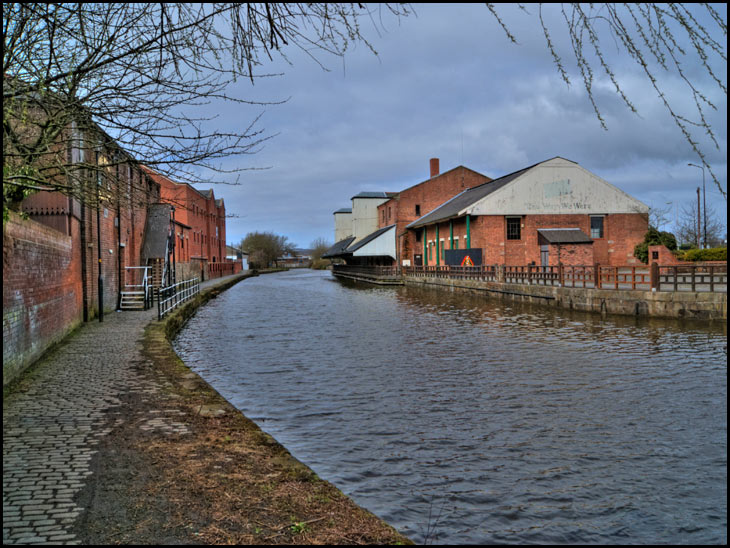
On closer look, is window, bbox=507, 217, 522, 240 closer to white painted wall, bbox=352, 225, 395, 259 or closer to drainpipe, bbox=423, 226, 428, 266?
drainpipe, bbox=423, 226, 428, 266

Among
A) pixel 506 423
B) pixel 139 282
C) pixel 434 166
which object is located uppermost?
pixel 434 166

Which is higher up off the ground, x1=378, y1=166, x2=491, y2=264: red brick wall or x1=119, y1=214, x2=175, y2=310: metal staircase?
x1=378, y1=166, x2=491, y2=264: red brick wall

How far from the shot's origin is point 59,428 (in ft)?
19.4

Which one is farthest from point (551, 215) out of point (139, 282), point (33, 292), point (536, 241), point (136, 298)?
point (33, 292)

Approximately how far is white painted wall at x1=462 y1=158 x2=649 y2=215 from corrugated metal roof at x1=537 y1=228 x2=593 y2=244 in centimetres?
162

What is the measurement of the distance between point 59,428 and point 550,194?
35.3 metres

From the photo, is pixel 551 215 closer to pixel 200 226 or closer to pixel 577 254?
pixel 577 254

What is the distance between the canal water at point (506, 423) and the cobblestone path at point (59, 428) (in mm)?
1750

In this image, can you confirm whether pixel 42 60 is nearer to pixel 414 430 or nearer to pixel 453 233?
pixel 414 430

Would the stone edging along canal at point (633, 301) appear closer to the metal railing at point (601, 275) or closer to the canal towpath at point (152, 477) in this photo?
the metal railing at point (601, 275)

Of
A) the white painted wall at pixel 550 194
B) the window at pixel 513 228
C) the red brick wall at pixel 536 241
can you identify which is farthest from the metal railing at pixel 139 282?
the window at pixel 513 228

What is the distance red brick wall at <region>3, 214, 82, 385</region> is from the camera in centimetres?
842

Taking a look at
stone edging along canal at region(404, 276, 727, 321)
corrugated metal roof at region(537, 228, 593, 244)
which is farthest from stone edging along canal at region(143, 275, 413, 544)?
corrugated metal roof at region(537, 228, 593, 244)

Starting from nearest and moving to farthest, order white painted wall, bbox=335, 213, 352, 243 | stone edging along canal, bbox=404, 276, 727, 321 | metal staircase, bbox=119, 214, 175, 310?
stone edging along canal, bbox=404, 276, 727, 321 < metal staircase, bbox=119, 214, 175, 310 < white painted wall, bbox=335, 213, 352, 243
